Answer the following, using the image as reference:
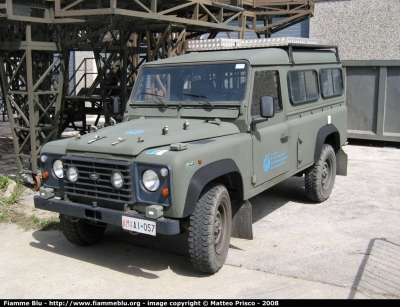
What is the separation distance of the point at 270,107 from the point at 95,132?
6.12ft

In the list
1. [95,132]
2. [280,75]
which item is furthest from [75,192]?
[280,75]

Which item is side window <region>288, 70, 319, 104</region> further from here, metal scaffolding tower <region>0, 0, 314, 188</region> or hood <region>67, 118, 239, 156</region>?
metal scaffolding tower <region>0, 0, 314, 188</region>

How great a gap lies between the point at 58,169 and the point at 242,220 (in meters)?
2.00

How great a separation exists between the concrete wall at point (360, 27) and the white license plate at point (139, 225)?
12.2 m

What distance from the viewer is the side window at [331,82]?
7254 millimetres

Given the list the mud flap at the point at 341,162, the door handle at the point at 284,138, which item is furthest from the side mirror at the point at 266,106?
the mud flap at the point at 341,162

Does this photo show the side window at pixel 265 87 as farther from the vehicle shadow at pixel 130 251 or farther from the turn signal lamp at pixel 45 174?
the turn signal lamp at pixel 45 174

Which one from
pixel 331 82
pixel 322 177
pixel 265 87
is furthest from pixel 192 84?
pixel 331 82

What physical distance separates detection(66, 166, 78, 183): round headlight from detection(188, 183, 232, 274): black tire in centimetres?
119

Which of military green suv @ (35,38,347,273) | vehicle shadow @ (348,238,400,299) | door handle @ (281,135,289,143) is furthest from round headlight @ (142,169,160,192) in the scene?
door handle @ (281,135,289,143)

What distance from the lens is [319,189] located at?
7023mm

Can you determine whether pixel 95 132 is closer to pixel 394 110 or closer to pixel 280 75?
pixel 280 75

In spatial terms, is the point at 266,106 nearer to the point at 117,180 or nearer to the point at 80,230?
the point at 117,180

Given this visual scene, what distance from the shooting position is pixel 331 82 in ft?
24.9
